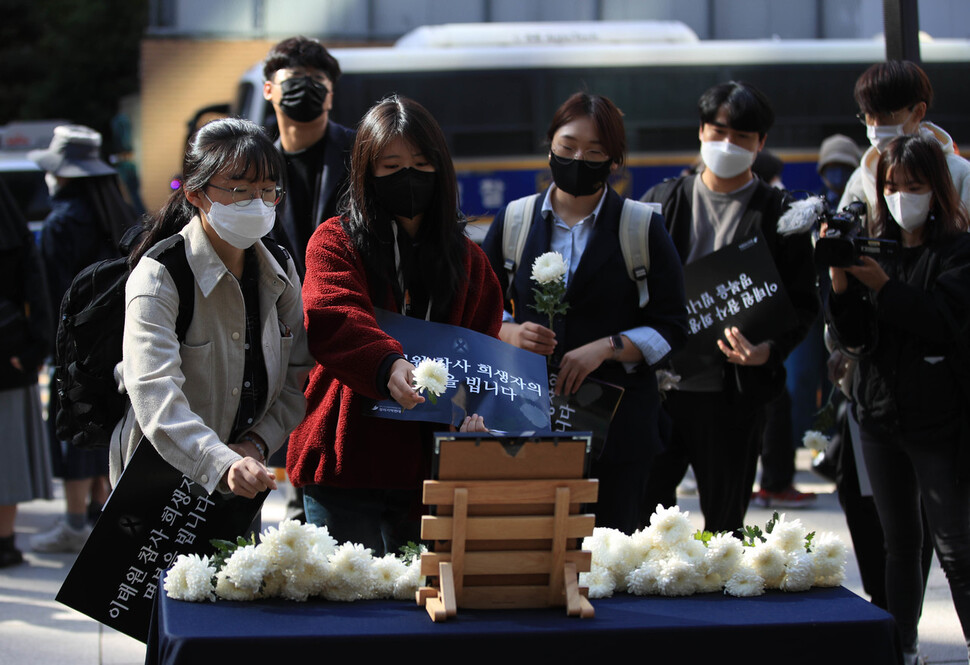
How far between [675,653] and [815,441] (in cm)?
239

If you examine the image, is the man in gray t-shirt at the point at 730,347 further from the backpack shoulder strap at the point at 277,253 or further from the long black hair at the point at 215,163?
the long black hair at the point at 215,163

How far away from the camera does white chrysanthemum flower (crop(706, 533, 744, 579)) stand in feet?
8.69

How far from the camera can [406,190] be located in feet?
9.86

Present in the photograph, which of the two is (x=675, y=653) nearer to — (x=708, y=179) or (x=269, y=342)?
(x=269, y=342)

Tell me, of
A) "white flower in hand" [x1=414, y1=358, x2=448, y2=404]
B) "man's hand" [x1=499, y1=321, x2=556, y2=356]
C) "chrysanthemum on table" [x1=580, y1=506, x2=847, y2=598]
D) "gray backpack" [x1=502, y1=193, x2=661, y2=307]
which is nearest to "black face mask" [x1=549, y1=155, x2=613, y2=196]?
"gray backpack" [x1=502, y1=193, x2=661, y2=307]

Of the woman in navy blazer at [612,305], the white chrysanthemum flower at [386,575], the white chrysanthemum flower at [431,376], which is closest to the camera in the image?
the white chrysanthemum flower at [386,575]

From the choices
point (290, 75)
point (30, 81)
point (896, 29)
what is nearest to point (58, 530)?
point (290, 75)

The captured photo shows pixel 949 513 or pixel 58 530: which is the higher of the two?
pixel 949 513

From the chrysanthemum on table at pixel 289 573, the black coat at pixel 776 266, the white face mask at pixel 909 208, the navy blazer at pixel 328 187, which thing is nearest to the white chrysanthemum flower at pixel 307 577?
the chrysanthemum on table at pixel 289 573

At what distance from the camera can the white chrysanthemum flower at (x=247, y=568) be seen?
2.44 m

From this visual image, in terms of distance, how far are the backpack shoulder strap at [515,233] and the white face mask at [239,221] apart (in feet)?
3.87

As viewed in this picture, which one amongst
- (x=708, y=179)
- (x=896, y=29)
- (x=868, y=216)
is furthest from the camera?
(x=896, y=29)

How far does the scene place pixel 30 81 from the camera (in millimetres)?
26703

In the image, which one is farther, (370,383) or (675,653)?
(370,383)
